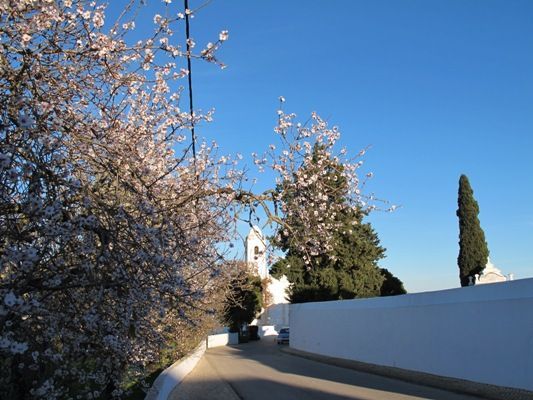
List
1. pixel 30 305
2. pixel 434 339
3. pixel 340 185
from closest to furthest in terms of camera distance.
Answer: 1. pixel 30 305
2. pixel 340 185
3. pixel 434 339

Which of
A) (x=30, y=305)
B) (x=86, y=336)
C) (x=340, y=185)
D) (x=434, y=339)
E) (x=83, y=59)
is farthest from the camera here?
(x=434, y=339)

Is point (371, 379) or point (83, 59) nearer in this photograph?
point (83, 59)

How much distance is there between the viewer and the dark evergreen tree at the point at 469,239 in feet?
119

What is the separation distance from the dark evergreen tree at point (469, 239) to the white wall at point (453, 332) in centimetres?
1258

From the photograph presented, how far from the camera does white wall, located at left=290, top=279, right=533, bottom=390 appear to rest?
14070 mm

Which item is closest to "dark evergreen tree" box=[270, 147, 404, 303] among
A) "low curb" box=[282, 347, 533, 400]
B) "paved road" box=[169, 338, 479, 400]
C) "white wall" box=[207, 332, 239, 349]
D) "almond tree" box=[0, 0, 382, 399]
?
"white wall" box=[207, 332, 239, 349]

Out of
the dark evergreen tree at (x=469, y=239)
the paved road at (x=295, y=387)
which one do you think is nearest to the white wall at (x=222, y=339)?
the dark evergreen tree at (x=469, y=239)

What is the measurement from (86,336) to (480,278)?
32.1 m

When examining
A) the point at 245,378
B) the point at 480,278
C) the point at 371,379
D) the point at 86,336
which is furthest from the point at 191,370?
the point at 480,278

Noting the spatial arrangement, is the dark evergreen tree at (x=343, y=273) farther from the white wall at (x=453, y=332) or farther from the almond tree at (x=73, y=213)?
the almond tree at (x=73, y=213)

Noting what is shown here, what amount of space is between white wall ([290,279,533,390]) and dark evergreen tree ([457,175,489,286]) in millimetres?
12579

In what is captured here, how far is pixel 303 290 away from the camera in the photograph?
4044cm

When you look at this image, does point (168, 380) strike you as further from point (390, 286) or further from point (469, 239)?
point (390, 286)

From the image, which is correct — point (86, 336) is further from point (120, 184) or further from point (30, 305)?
point (30, 305)
